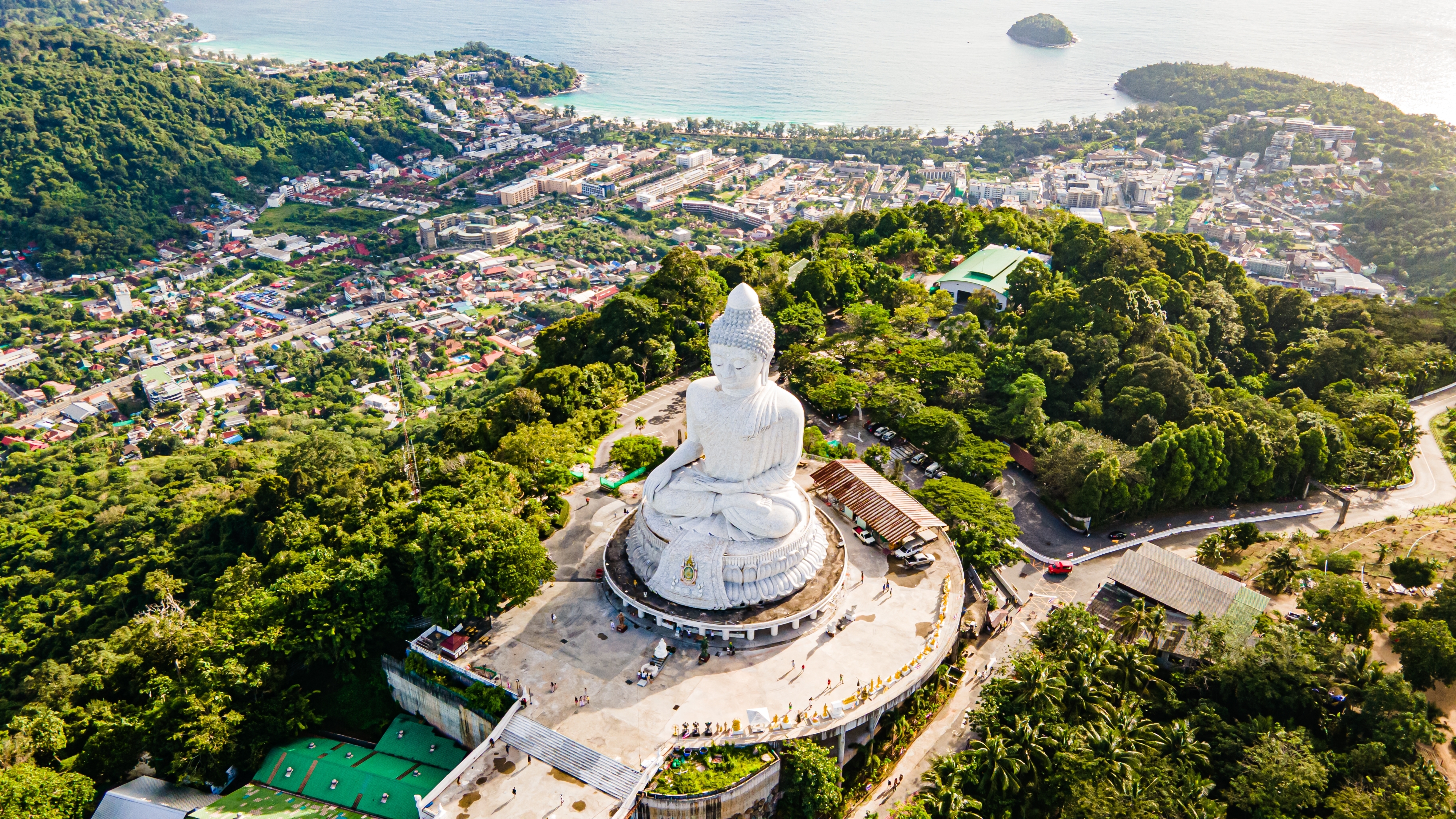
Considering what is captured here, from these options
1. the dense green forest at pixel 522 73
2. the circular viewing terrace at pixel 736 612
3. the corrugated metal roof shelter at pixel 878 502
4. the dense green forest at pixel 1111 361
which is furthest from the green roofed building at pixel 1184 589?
the dense green forest at pixel 522 73

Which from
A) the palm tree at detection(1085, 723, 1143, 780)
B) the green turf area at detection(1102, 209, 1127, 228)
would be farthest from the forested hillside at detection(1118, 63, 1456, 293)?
the palm tree at detection(1085, 723, 1143, 780)

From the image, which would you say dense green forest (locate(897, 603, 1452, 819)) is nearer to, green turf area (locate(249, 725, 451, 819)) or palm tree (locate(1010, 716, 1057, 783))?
palm tree (locate(1010, 716, 1057, 783))

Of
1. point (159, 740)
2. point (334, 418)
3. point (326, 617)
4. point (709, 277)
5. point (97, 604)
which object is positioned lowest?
point (334, 418)

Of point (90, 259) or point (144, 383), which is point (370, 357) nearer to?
point (144, 383)

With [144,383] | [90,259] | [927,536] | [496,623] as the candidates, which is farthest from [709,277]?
[90,259]

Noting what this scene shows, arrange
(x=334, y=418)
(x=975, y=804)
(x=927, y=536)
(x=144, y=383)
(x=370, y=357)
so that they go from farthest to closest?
1. (x=370, y=357)
2. (x=144, y=383)
3. (x=334, y=418)
4. (x=927, y=536)
5. (x=975, y=804)

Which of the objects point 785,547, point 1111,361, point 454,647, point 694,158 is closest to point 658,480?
point 785,547
